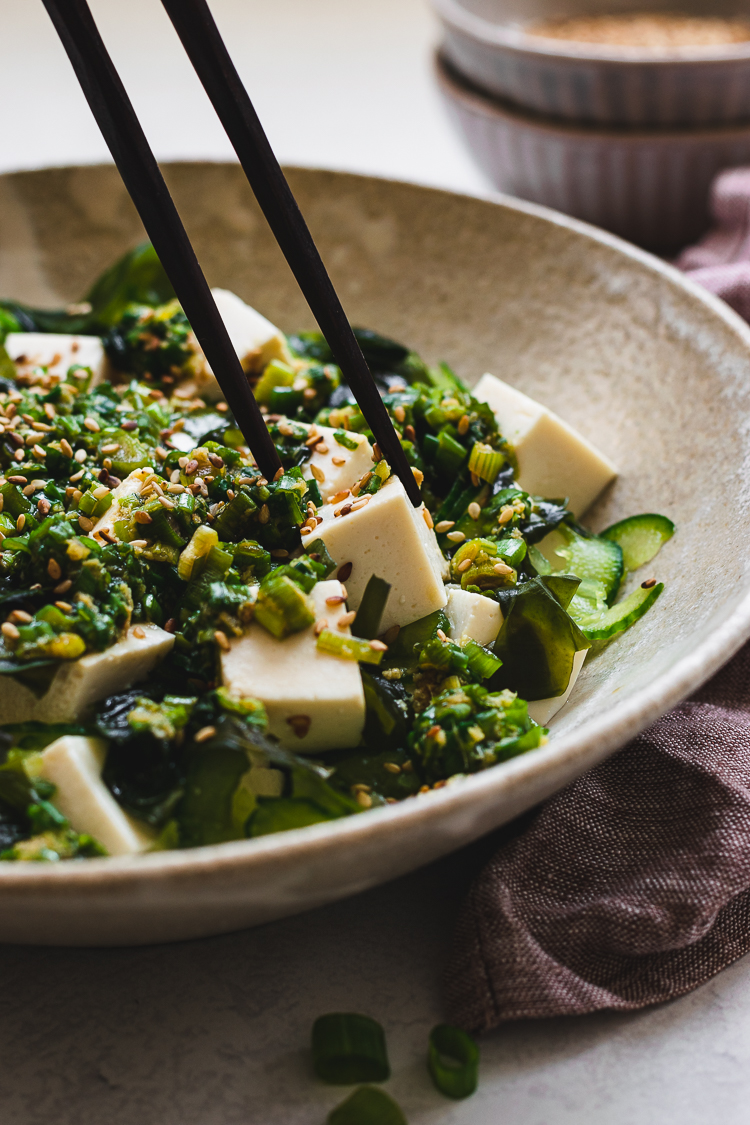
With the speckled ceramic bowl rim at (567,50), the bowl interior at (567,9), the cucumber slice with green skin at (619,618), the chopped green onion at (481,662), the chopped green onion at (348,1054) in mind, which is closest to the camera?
the chopped green onion at (348,1054)

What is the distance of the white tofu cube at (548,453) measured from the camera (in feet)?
9.93

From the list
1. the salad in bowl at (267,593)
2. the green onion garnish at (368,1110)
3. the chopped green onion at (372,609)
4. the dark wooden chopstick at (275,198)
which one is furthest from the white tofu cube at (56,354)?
the green onion garnish at (368,1110)

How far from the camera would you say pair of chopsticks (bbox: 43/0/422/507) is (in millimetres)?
2162

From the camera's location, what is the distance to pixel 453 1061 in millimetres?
2000

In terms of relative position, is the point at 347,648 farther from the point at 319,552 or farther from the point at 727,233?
the point at 727,233

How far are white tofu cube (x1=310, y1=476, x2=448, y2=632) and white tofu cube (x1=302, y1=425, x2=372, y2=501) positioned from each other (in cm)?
16

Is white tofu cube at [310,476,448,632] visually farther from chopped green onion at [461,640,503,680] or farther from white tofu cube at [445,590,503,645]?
chopped green onion at [461,640,503,680]

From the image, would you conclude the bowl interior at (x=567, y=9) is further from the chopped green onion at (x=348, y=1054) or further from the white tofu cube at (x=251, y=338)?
the chopped green onion at (x=348, y=1054)

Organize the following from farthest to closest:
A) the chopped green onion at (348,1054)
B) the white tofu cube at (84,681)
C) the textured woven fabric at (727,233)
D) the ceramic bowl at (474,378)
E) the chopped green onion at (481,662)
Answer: the textured woven fabric at (727,233) → the chopped green onion at (481,662) → the white tofu cube at (84,681) → the chopped green onion at (348,1054) → the ceramic bowl at (474,378)

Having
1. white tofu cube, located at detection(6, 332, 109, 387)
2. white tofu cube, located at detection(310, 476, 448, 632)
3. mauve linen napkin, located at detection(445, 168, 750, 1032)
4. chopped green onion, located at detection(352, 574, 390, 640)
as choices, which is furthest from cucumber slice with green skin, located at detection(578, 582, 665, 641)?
white tofu cube, located at detection(6, 332, 109, 387)

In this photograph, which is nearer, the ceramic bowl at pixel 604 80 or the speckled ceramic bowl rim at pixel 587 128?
the ceramic bowl at pixel 604 80

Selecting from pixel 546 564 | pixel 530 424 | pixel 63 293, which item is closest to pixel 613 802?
pixel 546 564

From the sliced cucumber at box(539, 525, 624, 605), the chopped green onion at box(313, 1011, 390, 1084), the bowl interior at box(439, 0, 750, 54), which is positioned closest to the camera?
the chopped green onion at box(313, 1011, 390, 1084)

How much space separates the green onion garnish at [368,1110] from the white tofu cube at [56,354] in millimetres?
2290
